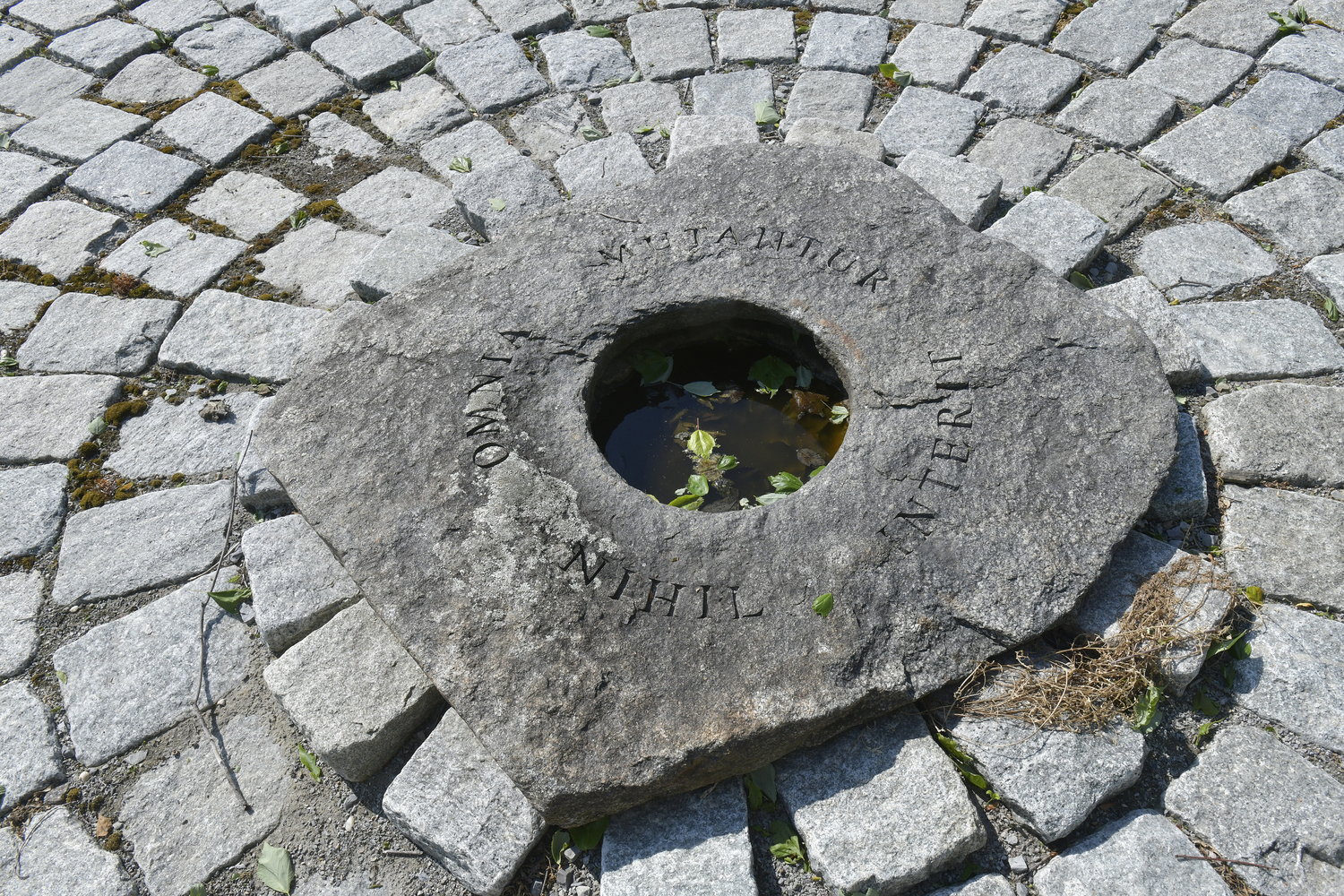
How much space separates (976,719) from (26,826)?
7.83 ft

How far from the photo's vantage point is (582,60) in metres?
4.35

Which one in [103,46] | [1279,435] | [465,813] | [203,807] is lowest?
[203,807]

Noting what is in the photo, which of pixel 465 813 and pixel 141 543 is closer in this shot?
pixel 465 813

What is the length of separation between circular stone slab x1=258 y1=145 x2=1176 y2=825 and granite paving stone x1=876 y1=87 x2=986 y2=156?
0.92m

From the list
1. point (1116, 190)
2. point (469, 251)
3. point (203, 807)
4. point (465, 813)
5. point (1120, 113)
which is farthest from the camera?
point (1120, 113)

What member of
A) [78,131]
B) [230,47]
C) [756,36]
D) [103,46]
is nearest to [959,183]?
[756,36]

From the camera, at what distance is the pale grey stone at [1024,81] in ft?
13.0

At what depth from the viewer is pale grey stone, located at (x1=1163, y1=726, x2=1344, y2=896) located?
203 cm

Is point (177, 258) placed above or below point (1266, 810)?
above

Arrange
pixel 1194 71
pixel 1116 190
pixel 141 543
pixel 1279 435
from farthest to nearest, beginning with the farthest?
1. pixel 1194 71
2. pixel 1116 190
3. pixel 141 543
4. pixel 1279 435

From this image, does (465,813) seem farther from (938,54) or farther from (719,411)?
(938,54)

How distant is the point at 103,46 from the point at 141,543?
3.17 m

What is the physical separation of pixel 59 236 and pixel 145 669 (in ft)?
7.33

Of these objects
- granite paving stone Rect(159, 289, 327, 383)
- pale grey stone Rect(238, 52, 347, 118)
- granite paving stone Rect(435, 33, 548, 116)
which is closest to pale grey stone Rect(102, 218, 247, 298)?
granite paving stone Rect(159, 289, 327, 383)
